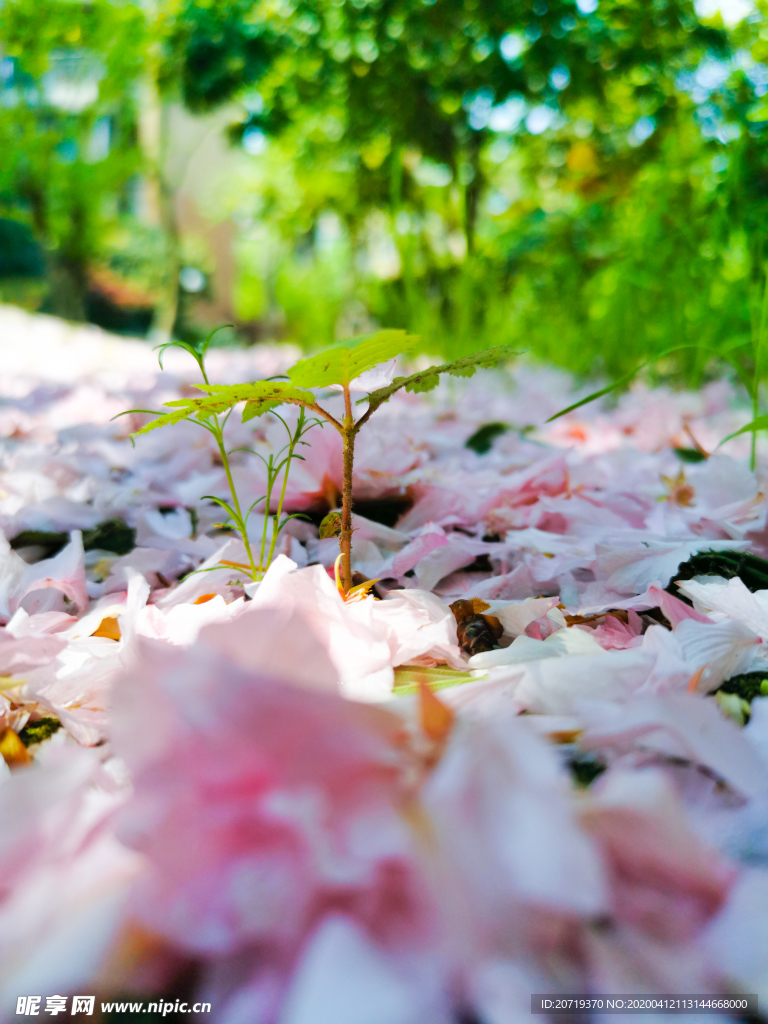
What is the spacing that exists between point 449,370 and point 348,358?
0.22ft

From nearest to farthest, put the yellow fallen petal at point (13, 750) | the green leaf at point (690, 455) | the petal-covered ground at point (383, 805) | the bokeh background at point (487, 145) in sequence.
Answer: the petal-covered ground at point (383, 805) < the yellow fallen petal at point (13, 750) < the green leaf at point (690, 455) < the bokeh background at point (487, 145)

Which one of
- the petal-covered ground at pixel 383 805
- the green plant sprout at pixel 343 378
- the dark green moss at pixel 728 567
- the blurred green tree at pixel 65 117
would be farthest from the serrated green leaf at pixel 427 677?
the blurred green tree at pixel 65 117

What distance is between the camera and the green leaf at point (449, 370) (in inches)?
16.4

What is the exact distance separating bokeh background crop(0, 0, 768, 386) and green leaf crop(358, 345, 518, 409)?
425mm

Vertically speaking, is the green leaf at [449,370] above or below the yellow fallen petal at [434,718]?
above

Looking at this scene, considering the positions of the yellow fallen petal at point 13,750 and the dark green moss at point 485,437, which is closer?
the yellow fallen petal at point 13,750

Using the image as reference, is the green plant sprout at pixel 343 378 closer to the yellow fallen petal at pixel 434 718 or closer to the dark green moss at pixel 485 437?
the yellow fallen petal at pixel 434 718

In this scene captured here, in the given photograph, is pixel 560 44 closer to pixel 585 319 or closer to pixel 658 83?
pixel 658 83

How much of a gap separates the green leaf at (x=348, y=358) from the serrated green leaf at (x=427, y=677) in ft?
0.63

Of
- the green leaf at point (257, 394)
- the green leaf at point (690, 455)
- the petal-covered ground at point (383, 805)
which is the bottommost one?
the green leaf at point (690, 455)

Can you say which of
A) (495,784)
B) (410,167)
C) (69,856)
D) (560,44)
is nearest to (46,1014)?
(69,856)

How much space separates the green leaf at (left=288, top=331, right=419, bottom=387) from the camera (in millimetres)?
387

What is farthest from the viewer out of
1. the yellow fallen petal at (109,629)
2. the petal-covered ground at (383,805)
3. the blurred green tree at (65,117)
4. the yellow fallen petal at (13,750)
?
the blurred green tree at (65,117)

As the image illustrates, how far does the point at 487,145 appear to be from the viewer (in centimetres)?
256
